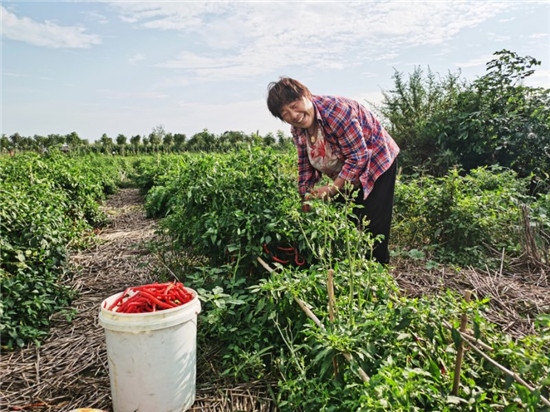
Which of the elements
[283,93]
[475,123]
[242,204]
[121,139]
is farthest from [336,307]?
[121,139]

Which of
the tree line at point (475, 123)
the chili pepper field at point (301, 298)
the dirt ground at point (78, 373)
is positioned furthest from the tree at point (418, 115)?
the dirt ground at point (78, 373)

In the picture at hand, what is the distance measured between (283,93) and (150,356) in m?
1.89

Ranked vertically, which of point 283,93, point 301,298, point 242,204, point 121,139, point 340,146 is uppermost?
point 121,139

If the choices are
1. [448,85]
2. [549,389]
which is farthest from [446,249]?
[448,85]

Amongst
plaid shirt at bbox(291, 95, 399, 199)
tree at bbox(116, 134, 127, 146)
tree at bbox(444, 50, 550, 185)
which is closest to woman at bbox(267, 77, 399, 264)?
plaid shirt at bbox(291, 95, 399, 199)

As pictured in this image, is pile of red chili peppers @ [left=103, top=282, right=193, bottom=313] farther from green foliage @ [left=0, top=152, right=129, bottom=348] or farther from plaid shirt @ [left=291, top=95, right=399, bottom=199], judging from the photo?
plaid shirt @ [left=291, top=95, right=399, bottom=199]

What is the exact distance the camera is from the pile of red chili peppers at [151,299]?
1.90 m

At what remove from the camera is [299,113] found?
2.80 m

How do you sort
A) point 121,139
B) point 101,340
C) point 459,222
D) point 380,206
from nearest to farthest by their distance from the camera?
1. point 101,340
2. point 380,206
3. point 459,222
4. point 121,139

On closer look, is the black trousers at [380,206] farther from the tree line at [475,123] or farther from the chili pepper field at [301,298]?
the tree line at [475,123]

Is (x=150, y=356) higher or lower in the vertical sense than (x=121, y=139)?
lower

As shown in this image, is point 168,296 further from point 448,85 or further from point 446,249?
point 448,85

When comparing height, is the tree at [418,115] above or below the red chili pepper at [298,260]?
above

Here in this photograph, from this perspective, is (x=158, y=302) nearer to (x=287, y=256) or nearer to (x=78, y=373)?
(x=78, y=373)
